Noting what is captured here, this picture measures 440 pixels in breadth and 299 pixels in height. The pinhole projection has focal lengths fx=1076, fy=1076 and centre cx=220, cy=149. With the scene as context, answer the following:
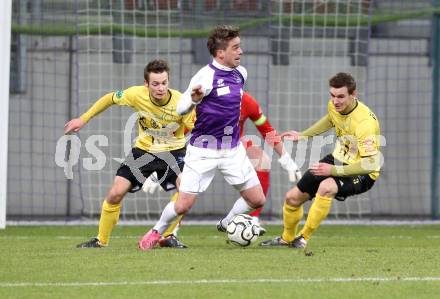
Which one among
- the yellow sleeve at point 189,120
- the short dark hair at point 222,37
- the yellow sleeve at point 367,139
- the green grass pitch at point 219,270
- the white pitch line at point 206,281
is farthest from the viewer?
the yellow sleeve at point 189,120

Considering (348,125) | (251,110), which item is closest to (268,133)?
(251,110)

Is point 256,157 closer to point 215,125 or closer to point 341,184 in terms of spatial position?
point 341,184

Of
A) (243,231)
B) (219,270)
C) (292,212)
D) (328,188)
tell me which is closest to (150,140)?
(243,231)

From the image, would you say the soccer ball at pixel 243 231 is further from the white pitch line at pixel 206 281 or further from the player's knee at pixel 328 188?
the white pitch line at pixel 206 281

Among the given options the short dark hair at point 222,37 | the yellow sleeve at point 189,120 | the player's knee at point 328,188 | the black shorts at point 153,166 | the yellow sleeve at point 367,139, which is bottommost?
the player's knee at point 328,188

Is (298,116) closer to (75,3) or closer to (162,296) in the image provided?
(75,3)

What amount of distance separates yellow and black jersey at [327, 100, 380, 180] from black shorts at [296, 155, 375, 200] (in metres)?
0.07

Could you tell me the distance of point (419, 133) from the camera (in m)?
14.4

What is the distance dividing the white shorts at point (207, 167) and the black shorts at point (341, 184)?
0.61 meters

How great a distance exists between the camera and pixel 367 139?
→ 9.18m

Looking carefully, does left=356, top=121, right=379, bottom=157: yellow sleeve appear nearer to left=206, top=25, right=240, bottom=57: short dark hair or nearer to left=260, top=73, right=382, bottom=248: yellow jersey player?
left=260, top=73, right=382, bottom=248: yellow jersey player

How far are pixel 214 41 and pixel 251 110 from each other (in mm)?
1743

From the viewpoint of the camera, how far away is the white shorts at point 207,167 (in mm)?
9016

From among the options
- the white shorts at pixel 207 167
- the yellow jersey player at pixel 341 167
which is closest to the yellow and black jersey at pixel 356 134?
the yellow jersey player at pixel 341 167
